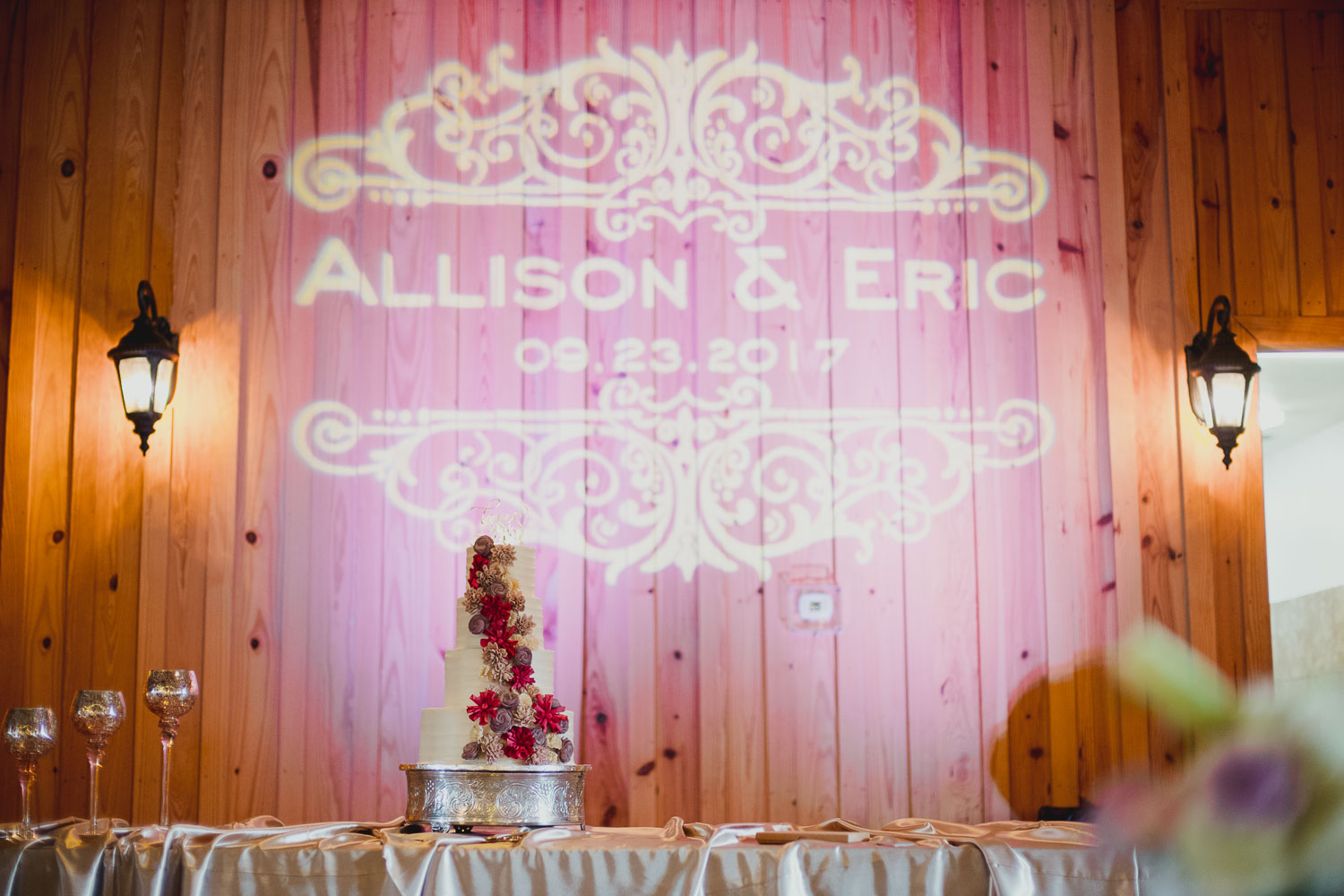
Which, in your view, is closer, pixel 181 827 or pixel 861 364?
pixel 181 827

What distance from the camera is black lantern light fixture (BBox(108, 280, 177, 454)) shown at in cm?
315

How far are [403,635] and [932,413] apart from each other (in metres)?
1.44

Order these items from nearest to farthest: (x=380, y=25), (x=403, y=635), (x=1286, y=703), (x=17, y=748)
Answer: (x=1286, y=703) < (x=17, y=748) < (x=403, y=635) < (x=380, y=25)

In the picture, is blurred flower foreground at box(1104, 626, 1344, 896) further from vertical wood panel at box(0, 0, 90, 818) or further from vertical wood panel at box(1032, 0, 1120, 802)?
vertical wood panel at box(0, 0, 90, 818)

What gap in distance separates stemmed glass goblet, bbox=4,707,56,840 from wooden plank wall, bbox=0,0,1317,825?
3.31ft

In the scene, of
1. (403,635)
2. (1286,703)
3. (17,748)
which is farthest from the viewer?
(403,635)

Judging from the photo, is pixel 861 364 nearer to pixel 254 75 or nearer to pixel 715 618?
pixel 715 618

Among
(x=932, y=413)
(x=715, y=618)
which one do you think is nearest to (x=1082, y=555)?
(x=932, y=413)

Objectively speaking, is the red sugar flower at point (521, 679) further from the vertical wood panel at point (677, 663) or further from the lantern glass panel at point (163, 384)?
the lantern glass panel at point (163, 384)

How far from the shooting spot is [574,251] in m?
3.37

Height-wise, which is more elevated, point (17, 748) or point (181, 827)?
point (17, 748)

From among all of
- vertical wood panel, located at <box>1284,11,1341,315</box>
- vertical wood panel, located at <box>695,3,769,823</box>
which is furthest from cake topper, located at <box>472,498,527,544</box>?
vertical wood panel, located at <box>1284,11,1341,315</box>

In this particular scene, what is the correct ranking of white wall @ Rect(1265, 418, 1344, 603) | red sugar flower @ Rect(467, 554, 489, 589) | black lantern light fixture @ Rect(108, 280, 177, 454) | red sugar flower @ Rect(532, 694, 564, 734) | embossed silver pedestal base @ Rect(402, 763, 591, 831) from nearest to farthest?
embossed silver pedestal base @ Rect(402, 763, 591, 831)
red sugar flower @ Rect(532, 694, 564, 734)
red sugar flower @ Rect(467, 554, 489, 589)
black lantern light fixture @ Rect(108, 280, 177, 454)
white wall @ Rect(1265, 418, 1344, 603)

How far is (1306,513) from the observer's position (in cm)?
340
